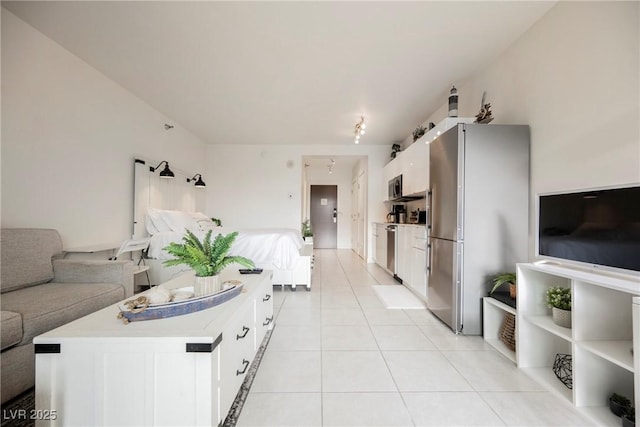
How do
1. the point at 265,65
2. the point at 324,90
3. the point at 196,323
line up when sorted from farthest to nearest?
the point at 324,90 < the point at 265,65 < the point at 196,323

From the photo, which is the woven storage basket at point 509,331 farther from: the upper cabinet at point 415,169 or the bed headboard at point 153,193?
the bed headboard at point 153,193

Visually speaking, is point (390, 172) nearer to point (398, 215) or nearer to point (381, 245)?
point (398, 215)

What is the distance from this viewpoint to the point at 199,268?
1.44 metres

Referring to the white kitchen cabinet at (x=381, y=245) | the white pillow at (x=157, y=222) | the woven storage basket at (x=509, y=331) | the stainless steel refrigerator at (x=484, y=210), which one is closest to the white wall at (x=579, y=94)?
the stainless steel refrigerator at (x=484, y=210)

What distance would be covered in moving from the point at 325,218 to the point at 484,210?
6668mm

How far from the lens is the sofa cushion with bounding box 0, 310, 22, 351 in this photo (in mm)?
1274

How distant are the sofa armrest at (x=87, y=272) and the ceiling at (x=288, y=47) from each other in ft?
6.38

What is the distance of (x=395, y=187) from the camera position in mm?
4605

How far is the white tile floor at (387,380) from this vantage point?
1.32m

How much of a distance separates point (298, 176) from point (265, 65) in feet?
10.9

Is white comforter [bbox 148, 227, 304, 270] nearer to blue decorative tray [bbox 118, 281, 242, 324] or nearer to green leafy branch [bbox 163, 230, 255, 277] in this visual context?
green leafy branch [bbox 163, 230, 255, 277]

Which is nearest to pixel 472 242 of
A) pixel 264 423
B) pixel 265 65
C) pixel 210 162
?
pixel 264 423

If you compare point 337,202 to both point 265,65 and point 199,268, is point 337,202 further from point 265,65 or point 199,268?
point 199,268

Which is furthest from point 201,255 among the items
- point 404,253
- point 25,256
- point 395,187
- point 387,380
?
point 395,187
